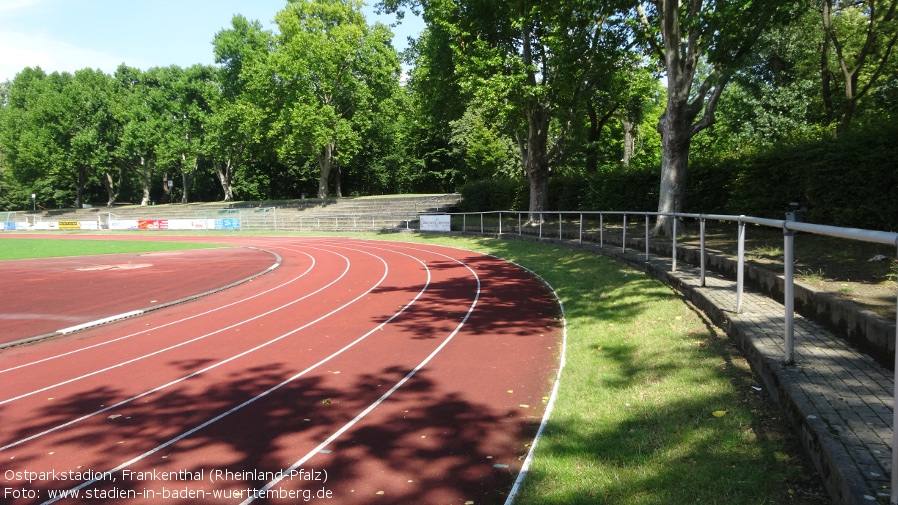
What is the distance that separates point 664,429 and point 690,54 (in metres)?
14.0

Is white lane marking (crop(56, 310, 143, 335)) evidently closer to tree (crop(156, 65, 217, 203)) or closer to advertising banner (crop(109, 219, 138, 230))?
advertising banner (crop(109, 219, 138, 230))

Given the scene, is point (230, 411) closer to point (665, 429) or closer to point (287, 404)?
point (287, 404)

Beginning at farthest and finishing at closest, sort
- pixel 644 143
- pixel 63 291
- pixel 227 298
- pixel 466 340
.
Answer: pixel 644 143 → pixel 63 291 → pixel 227 298 → pixel 466 340

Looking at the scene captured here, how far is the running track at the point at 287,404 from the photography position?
4215 millimetres

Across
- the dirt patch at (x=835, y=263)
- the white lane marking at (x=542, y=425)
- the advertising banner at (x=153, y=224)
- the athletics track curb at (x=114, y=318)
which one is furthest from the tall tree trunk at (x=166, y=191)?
the white lane marking at (x=542, y=425)

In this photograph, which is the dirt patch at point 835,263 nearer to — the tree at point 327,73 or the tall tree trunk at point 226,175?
the tree at point 327,73

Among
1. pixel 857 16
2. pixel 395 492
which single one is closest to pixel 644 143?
pixel 857 16

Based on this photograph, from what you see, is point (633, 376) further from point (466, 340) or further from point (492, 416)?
point (466, 340)

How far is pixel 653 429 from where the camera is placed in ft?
14.3

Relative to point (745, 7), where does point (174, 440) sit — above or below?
below

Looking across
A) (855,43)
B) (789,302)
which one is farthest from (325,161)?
(789,302)

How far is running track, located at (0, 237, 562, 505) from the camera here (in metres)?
4.21

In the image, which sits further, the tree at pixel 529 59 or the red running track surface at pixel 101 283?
the tree at pixel 529 59

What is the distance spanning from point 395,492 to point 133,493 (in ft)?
6.03
